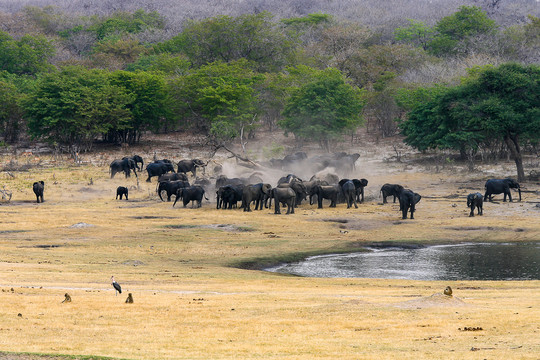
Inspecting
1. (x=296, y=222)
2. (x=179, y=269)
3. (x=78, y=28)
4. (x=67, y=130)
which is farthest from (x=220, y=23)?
(x=179, y=269)

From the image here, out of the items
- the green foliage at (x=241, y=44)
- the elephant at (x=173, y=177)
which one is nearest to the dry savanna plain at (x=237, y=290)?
the elephant at (x=173, y=177)

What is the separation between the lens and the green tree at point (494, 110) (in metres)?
58.8

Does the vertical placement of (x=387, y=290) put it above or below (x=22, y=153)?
below

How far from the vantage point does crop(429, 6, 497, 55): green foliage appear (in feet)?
394

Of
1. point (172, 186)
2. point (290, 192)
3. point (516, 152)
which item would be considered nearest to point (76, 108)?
point (172, 186)

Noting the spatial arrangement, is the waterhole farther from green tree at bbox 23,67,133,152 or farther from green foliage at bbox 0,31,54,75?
green foliage at bbox 0,31,54,75

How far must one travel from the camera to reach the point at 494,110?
58.9 meters

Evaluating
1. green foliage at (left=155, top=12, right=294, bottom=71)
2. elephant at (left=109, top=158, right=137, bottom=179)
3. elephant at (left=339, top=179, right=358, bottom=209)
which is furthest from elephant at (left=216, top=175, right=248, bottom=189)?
green foliage at (left=155, top=12, right=294, bottom=71)

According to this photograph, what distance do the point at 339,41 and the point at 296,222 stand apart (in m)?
82.6

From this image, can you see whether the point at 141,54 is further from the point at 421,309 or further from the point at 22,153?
the point at 421,309

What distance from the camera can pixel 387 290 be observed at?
23516 millimetres

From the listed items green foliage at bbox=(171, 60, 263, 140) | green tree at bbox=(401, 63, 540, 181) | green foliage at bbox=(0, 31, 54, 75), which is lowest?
green tree at bbox=(401, 63, 540, 181)

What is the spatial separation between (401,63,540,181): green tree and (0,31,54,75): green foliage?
72863 millimetres

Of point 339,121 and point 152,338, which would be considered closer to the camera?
point 152,338
